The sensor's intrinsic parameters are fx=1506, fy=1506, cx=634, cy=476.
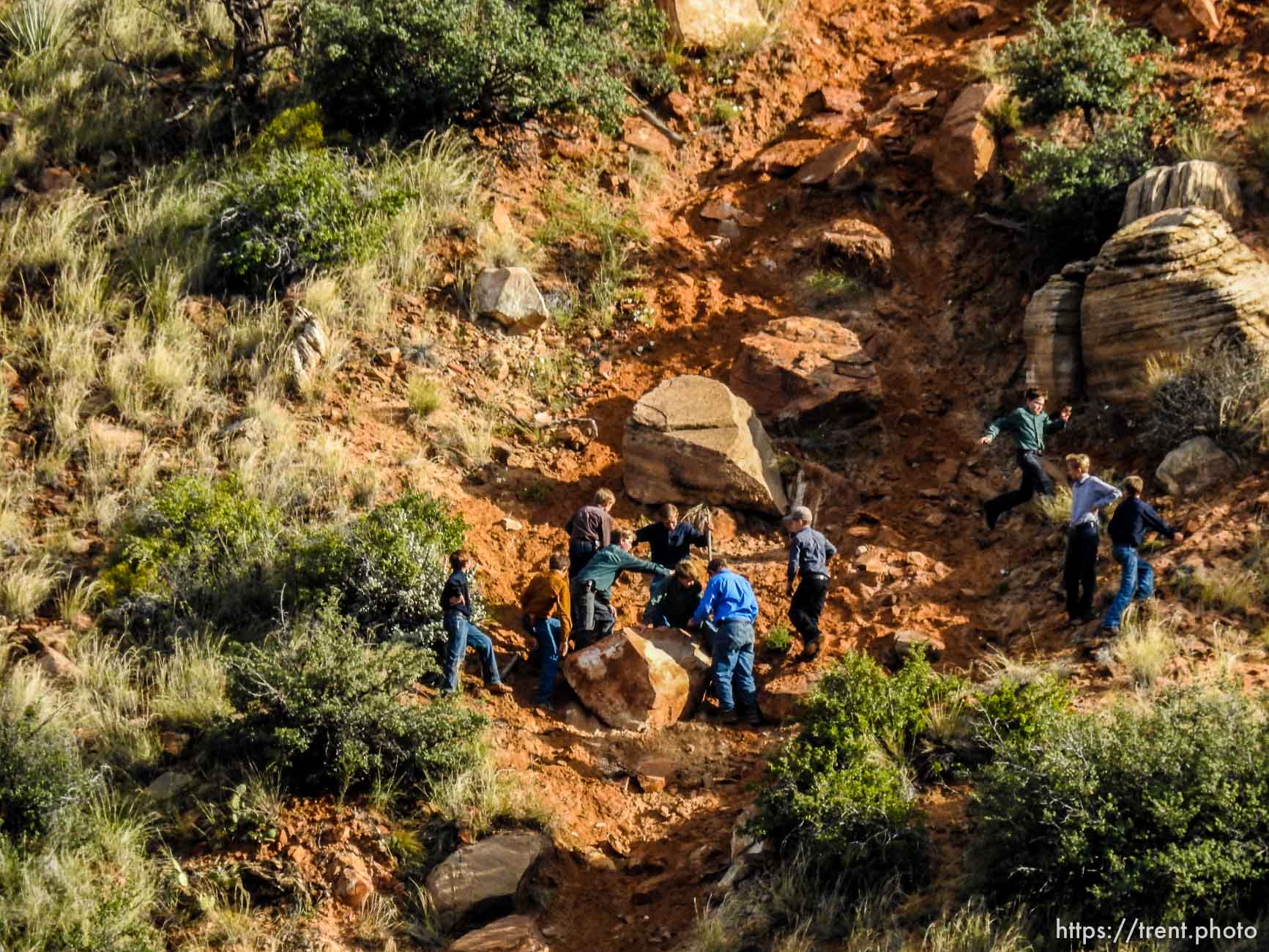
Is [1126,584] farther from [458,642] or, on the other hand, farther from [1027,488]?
[458,642]

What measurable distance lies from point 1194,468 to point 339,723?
7552 mm

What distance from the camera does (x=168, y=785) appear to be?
11078 mm

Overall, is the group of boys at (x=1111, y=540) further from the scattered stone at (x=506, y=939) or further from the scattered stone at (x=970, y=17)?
the scattered stone at (x=970, y=17)

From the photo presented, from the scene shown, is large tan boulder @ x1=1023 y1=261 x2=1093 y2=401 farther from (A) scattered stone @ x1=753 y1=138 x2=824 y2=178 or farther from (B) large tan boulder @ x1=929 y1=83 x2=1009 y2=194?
(A) scattered stone @ x1=753 y1=138 x2=824 y2=178

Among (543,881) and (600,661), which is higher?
(600,661)

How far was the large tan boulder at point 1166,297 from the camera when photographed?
13734 millimetres

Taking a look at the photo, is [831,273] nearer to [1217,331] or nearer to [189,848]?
[1217,331]

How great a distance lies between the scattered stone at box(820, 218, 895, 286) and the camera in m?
16.9

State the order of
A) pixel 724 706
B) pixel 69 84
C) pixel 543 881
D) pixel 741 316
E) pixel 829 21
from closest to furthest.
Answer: pixel 543 881 → pixel 724 706 → pixel 741 316 → pixel 69 84 → pixel 829 21

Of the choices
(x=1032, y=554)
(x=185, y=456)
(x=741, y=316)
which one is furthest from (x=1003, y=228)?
(x=185, y=456)

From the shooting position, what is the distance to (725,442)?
547 inches

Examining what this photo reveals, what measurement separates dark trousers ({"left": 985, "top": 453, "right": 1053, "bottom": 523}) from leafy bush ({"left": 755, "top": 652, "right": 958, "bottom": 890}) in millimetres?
3113

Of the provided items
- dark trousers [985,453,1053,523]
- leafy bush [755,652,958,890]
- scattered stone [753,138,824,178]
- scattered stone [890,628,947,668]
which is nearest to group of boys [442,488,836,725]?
scattered stone [890,628,947,668]

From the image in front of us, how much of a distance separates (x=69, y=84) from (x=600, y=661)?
11192 mm
